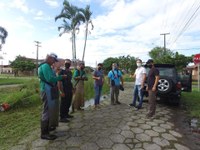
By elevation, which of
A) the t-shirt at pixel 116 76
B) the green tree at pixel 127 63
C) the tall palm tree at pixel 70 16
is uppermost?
the tall palm tree at pixel 70 16

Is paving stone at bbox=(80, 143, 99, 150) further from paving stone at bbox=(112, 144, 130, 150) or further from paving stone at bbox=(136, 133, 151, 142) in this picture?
paving stone at bbox=(136, 133, 151, 142)

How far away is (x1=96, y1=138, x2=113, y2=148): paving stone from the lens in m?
3.82

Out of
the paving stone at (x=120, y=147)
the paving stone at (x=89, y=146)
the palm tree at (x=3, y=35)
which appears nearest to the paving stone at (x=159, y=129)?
the paving stone at (x=120, y=147)

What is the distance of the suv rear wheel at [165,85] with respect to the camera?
7.22 metres

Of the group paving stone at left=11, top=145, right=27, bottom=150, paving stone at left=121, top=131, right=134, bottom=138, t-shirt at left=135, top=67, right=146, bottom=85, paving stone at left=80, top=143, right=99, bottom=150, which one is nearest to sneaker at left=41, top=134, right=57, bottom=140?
paving stone at left=11, top=145, right=27, bottom=150

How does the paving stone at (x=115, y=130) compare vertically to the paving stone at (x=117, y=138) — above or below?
above

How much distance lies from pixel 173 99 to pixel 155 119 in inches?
97.0

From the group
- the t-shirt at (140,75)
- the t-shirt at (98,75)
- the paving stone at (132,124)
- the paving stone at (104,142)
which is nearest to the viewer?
the paving stone at (104,142)

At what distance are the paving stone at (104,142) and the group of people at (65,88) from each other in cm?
92

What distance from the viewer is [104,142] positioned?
3988mm

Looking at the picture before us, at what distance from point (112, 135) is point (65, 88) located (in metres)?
1.86

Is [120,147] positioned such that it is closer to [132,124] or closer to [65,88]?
[132,124]

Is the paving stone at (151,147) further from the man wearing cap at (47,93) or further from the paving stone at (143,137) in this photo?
the man wearing cap at (47,93)

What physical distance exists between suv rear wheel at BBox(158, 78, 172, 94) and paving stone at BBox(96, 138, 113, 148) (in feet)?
12.7
